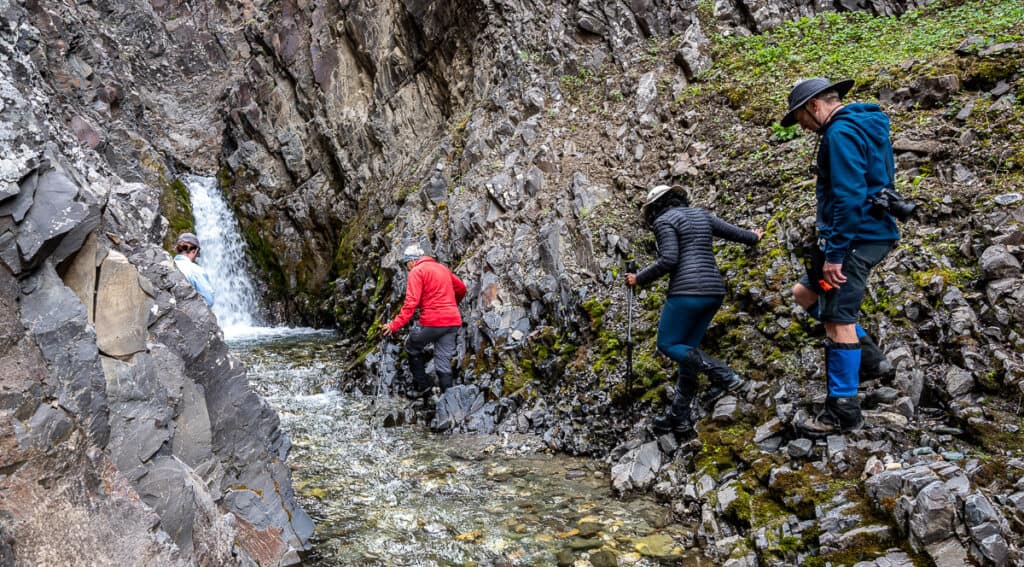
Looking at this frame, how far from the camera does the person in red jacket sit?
327 inches

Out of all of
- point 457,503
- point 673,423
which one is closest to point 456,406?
point 457,503

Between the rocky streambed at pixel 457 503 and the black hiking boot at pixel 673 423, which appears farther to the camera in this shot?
the black hiking boot at pixel 673 423

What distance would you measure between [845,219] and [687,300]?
5.29 ft

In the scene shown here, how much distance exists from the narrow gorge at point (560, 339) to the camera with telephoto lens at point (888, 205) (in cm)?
140

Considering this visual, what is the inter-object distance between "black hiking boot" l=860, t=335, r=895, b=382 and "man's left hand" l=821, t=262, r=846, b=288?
2.63 feet

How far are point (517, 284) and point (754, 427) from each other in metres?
4.50

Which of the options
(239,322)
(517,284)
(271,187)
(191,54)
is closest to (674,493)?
(517,284)

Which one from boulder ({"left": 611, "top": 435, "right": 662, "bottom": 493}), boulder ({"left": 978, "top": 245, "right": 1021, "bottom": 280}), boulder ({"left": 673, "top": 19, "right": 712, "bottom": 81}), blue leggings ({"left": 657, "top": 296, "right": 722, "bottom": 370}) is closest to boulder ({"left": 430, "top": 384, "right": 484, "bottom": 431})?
boulder ({"left": 611, "top": 435, "right": 662, "bottom": 493})

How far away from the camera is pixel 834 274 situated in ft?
14.3

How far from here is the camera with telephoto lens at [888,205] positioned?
4160 mm

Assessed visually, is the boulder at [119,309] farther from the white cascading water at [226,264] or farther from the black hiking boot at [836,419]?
the white cascading water at [226,264]

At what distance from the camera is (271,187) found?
19.2 meters

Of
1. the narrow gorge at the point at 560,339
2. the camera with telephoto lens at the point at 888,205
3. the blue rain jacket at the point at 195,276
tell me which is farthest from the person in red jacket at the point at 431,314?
the camera with telephoto lens at the point at 888,205

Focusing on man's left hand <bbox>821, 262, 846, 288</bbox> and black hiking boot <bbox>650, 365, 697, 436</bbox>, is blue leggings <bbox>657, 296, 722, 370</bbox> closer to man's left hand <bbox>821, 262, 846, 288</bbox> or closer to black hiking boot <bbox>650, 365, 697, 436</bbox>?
black hiking boot <bbox>650, 365, 697, 436</bbox>
